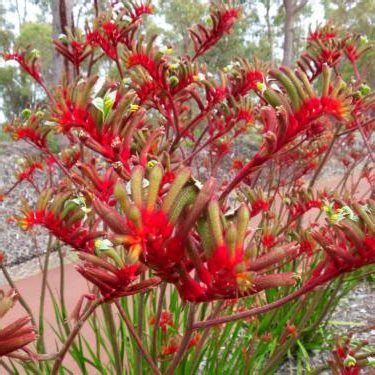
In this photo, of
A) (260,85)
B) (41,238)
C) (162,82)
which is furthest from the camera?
(41,238)

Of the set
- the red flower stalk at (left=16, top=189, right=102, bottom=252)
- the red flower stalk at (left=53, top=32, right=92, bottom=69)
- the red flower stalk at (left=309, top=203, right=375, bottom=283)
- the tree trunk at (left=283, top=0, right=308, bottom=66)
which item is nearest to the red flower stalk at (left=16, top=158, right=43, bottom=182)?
the red flower stalk at (left=53, top=32, right=92, bottom=69)

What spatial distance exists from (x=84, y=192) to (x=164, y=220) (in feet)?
1.81

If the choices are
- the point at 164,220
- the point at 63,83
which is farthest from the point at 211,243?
the point at 63,83

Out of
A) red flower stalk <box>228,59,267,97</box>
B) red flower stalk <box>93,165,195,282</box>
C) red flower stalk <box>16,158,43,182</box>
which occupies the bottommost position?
red flower stalk <box>93,165,195,282</box>

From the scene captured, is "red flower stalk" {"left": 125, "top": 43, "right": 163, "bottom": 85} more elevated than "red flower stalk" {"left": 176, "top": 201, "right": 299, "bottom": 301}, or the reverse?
"red flower stalk" {"left": 125, "top": 43, "right": 163, "bottom": 85}

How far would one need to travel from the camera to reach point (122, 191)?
0.67 metres

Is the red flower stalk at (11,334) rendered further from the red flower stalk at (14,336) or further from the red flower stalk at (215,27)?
the red flower stalk at (215,27)

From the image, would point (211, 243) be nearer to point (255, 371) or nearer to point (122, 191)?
point (122, 191)

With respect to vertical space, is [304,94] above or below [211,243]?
above

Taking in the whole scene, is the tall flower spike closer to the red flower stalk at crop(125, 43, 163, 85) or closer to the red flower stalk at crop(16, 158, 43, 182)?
the red flower stalk at crop(125, 43, 163, 85)

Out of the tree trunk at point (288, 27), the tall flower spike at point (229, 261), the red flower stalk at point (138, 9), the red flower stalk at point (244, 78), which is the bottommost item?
the tall flower spike at point (229, 261)

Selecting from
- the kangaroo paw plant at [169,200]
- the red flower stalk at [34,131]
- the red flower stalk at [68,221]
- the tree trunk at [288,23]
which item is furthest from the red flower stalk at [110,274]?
the tree trunk at [288,23]

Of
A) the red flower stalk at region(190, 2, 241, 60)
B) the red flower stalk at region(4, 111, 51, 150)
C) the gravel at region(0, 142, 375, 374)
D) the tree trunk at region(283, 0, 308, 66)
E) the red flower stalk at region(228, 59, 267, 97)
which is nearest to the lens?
the red flower stalk at region(4, 111, 51, 150)

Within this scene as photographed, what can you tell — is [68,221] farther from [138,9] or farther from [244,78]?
[138,9]
